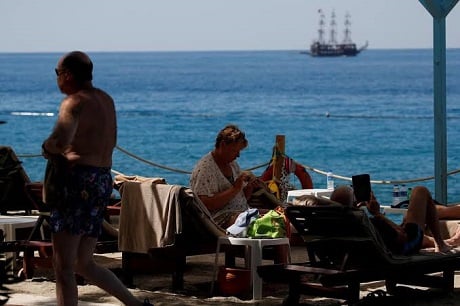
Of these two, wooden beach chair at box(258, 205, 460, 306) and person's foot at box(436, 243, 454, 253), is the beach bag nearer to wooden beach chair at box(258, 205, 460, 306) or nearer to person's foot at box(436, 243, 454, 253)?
wooden beach chair at box(258, 205, 460, 306)

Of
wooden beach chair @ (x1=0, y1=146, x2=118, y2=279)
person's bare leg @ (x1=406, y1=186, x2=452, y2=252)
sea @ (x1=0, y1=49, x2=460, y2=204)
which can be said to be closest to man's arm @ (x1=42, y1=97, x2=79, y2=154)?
wooden beach chair @ (x1=0, y1=146, x2=118, y2=279)

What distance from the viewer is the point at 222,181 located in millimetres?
8055

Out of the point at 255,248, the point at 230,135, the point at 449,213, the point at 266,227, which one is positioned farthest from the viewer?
the point at 449,213

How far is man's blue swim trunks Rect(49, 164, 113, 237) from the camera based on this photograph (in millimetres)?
5844

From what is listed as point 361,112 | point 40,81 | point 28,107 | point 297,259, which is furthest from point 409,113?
point 297,259

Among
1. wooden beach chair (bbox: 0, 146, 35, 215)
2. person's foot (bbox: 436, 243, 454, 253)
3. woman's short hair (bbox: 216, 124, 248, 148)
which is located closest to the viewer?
person's foot (bbox: 436, 243, 454, 253)

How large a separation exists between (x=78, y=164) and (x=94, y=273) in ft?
1.82

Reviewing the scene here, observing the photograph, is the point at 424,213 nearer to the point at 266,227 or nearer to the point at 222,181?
the point at 266,227

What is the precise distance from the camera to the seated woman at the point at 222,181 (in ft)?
26.1

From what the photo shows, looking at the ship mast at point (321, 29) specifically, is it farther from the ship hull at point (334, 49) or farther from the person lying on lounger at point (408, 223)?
the person lying on lounger at point (408, 223)

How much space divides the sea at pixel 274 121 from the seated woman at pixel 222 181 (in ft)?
51.1

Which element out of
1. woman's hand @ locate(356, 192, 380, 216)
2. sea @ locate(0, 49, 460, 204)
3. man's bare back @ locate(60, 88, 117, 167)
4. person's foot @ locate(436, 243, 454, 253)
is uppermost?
man's bare back @ locate(60, 88, 117, 167)

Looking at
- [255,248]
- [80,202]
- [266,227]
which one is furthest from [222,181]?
[80,202]

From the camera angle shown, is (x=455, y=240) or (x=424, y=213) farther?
(x=455, y=240)
